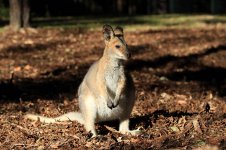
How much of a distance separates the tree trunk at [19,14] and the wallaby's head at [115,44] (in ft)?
37.1

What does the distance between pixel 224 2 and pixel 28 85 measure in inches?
945

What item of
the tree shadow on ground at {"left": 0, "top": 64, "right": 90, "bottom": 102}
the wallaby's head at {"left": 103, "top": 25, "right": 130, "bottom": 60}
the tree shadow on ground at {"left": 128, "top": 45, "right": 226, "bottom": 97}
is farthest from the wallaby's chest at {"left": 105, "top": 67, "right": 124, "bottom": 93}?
the tree shadow on ground at {"left": 128, "top": 45, "right": 226, "bottom": 97}

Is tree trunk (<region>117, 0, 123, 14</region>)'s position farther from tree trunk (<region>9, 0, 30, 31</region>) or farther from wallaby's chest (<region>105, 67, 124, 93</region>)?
wallaby's chest (<region>105, 67, 124, 93</region>)

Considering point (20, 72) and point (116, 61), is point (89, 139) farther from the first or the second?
point (20, 72)

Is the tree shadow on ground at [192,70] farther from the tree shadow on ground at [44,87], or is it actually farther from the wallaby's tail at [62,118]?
the wallaby's tail at [62,118]

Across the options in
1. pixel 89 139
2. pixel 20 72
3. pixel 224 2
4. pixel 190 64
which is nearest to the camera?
pixel 89 139

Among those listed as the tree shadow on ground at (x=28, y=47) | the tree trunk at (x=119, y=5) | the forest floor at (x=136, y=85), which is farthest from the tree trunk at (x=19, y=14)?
the tree trunk at (x=119, y=5)

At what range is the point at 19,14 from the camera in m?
16.3

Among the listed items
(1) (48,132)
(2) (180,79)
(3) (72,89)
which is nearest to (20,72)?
(3) (72,89)

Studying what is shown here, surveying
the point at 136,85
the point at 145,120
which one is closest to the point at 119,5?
the point at 136,85

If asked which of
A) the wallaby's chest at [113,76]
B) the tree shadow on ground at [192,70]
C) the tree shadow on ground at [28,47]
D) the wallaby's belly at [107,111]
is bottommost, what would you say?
the tree shadow on ground at [28,47]

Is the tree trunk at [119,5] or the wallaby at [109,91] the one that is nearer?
the wallaby at [109,91]

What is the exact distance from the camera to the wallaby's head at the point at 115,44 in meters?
5.14

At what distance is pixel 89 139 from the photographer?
5.22 meters
